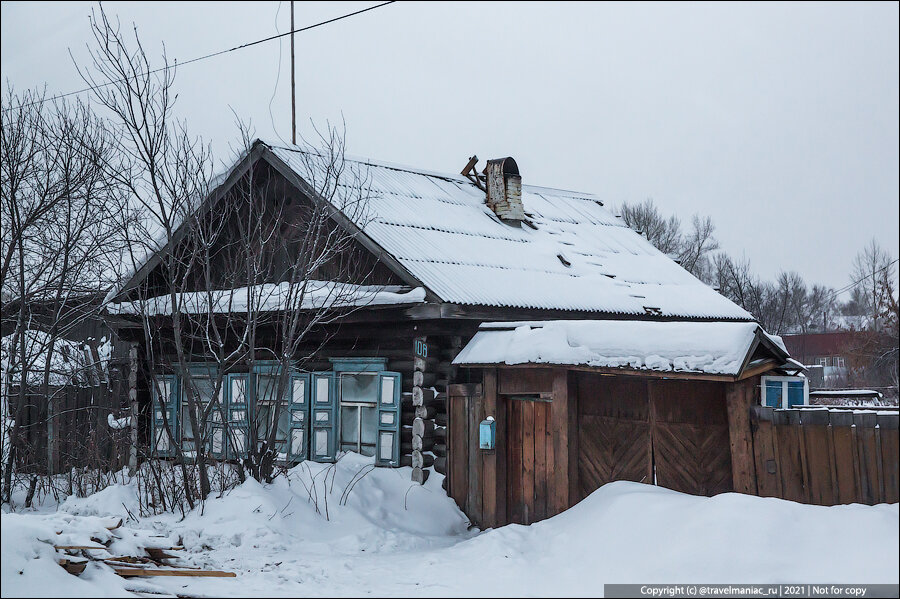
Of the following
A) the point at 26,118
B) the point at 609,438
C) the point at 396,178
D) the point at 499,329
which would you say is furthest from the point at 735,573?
the point at 26,118

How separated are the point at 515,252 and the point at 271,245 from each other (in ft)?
14.8

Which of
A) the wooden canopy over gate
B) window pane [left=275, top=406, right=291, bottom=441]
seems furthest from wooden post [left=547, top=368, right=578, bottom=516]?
window pane [left=275, top=406, right=291, bottom=441]

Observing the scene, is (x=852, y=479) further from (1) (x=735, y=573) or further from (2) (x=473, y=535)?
(2) (x=473, y=535)

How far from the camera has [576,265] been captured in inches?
638

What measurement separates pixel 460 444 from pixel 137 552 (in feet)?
14.8

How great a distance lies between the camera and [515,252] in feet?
50.9

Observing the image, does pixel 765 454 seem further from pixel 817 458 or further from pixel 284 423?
pixel 284 423

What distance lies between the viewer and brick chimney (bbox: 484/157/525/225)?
1711 centimetres

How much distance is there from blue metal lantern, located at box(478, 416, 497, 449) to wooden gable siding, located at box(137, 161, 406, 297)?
278 cm

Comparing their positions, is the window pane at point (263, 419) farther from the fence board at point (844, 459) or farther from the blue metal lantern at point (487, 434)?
the fence board at point (844, 459)

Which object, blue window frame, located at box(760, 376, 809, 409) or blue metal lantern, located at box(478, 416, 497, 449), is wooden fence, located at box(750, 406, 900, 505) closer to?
blue window frame, located at box(760, 376, 809, 409)

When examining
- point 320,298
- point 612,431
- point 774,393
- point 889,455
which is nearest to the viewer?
point 889,455

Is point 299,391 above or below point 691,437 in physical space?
above

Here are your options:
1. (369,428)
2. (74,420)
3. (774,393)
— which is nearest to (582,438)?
(774,393)
